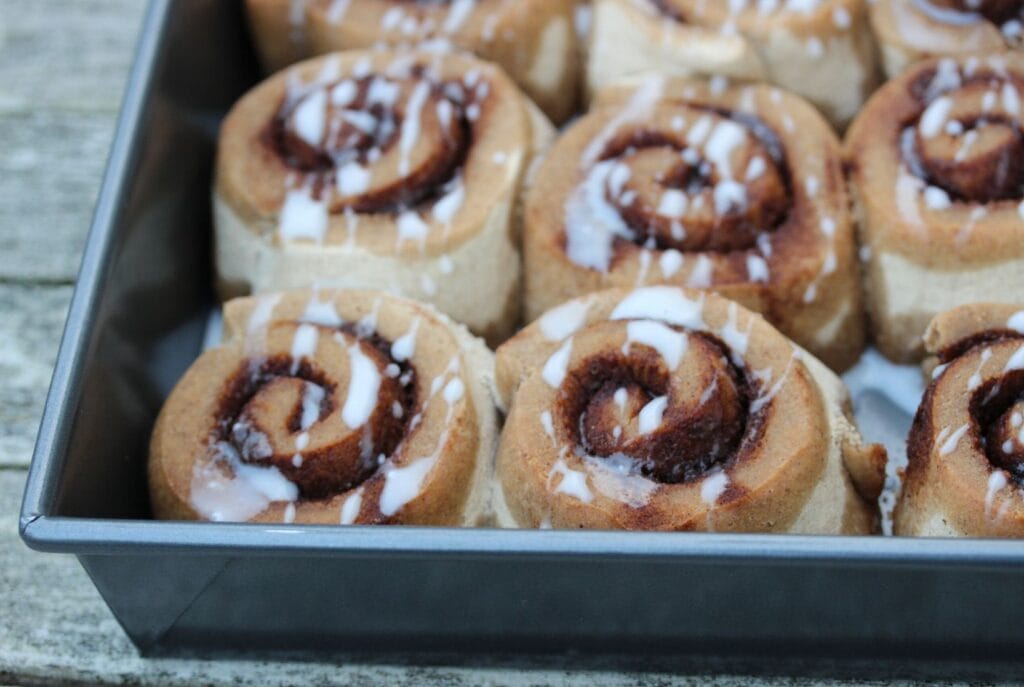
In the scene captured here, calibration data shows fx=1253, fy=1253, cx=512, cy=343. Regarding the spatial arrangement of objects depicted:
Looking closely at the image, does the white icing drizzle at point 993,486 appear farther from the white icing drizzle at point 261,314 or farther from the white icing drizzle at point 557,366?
the white icing drizzle at point 261,314

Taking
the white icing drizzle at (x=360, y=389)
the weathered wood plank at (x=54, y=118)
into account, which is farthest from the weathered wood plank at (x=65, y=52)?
the white icing drizzle at (x=360, y=389)

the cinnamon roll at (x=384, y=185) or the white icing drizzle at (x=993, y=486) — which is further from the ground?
the cinnamon roll at (x=384, y=185)

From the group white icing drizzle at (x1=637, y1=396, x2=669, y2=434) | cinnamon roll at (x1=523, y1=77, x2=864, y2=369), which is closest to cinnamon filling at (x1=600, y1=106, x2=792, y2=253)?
cinnamon roll at (x1=523, y1=77, x2=864, y2=369)

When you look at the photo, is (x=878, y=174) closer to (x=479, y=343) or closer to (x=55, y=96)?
(x=479, y=343)

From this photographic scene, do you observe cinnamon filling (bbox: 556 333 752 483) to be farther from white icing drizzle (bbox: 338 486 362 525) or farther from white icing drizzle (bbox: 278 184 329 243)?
white icing drizzle (bbox: 278 184 329 243)

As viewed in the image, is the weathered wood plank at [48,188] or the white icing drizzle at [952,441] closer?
the white icing drizzle at [952,441]

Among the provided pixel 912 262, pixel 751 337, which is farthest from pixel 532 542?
pixel 912 262
